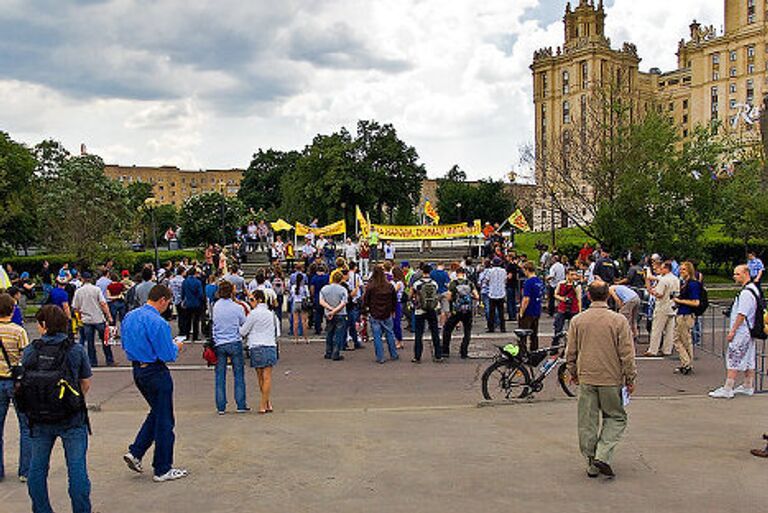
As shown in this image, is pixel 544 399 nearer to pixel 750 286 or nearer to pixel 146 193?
pixel 750 286

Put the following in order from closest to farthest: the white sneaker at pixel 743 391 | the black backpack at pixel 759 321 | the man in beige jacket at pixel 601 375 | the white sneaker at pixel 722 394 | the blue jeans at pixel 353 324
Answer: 1. the man in beige jacket at pixel 601 375
2. the black backpack at pixel 759 321
3. the white sneaker at pixel 722 394
4. the white sneaker at pixel 743 391
5. the blue jeans at pixel 353 324

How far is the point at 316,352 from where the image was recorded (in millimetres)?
15289

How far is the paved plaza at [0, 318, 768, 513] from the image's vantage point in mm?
6320

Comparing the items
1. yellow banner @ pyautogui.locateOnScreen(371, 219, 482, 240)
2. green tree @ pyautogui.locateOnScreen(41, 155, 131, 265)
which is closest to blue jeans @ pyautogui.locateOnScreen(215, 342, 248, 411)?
green tree @ pyautogui.locateOnScreen(41, 155, 131, 265)

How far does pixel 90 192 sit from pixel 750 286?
183 ft

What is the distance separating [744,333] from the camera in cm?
1016

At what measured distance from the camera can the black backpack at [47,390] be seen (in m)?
5.59

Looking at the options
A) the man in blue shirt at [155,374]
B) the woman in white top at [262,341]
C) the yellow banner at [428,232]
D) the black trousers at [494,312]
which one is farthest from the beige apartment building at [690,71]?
the man in blue shirt at [155,374]

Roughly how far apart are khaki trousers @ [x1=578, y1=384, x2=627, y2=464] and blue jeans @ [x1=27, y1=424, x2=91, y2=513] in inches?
174

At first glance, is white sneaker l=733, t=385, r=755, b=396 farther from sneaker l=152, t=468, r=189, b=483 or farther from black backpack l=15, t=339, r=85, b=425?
black backpack l=15, t=339, r=85, b=425

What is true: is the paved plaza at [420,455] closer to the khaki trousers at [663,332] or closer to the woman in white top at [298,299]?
the khaki trousers at [663,332]

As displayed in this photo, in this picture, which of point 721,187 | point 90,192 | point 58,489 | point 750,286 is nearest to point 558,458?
point 750,286

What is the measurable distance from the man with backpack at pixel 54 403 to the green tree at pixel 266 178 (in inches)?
3848

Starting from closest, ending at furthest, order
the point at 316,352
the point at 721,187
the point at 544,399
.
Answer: the point at 544,399, the point at 316,352, the point at 721,187
